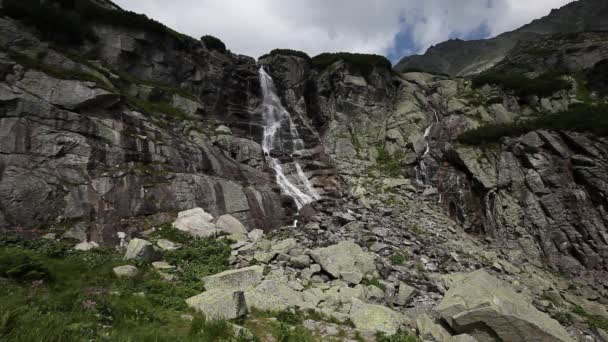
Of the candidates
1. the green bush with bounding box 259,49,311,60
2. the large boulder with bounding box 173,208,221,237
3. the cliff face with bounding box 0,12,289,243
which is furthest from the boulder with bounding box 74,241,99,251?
the green bush with bounding box 259,49,311,60

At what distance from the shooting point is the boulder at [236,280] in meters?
9.71

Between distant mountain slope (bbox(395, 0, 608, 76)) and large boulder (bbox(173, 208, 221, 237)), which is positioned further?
distant mountain slope (bbox(395, 0, 608, 76))

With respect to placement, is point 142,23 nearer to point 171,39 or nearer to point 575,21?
point 171,39

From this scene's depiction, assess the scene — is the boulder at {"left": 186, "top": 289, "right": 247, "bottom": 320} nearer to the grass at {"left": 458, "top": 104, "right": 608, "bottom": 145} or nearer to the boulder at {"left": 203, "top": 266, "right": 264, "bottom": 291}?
the boulder at {"left": 203, "top": 266, "right": 264, "bottom": 291}

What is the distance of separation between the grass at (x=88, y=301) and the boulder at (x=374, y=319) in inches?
146

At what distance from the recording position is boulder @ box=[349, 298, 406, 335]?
7.90m

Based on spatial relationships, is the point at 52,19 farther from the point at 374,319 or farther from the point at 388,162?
the point at 374,319

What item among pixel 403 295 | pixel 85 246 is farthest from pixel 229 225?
pixel 403 295

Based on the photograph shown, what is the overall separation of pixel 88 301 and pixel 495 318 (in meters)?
9.84

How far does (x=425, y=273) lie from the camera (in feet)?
46.6

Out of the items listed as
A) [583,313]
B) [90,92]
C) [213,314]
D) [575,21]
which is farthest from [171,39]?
[575,21]

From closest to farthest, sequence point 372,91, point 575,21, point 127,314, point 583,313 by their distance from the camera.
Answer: point 127,314
point 583,313
point 372,91
point 575,21

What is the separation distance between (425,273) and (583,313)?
29.0 feet

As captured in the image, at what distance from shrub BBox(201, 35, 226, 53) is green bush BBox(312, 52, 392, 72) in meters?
17.1
